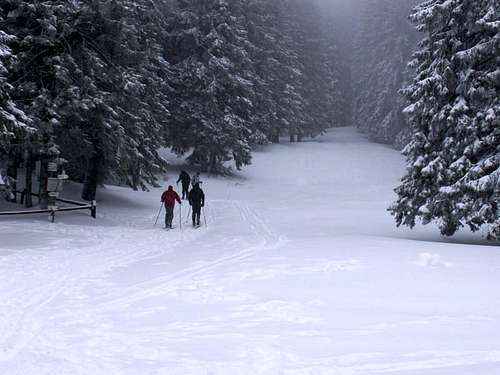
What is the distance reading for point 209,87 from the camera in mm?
32406

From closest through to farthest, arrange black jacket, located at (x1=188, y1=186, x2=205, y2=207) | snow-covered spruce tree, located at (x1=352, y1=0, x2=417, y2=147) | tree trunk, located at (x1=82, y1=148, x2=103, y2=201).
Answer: black jacket, located at (x1=188, y1=186, x2=205, y2=207)
tree trunk, located at (x1=82, y1=148, x2=103, y2=201)
snow-covered spruce tree, located at (x1=352, y1=0, x2=417, y2=147)

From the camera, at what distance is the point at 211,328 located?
6449mm

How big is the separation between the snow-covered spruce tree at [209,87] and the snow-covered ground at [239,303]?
1559cm

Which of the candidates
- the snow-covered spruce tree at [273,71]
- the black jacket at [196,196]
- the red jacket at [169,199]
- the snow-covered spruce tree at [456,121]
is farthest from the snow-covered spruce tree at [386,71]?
the red jacket at [169,199]

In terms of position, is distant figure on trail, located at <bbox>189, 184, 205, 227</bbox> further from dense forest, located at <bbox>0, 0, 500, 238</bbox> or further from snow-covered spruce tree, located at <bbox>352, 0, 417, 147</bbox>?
snow-covered spruce tree, located at <bbox>352, 0, 417, 147</bbox>

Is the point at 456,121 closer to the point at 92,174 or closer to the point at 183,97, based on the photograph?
the point at 92,174

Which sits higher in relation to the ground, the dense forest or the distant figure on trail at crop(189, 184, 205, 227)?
the dense forest

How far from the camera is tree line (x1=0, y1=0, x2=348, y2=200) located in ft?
56.2

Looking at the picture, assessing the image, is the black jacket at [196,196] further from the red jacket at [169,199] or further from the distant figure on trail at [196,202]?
the red jacket at [169,199]

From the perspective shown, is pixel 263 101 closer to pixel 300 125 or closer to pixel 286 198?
pixel 300 125

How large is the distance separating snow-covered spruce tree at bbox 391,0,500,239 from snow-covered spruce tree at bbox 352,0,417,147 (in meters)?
29.8

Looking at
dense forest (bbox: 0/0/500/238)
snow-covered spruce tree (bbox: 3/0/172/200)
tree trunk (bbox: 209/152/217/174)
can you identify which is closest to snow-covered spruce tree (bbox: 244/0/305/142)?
dense forest (bbox: 0/0/500/238)

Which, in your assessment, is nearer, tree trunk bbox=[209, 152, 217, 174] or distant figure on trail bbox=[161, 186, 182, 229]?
distant figure on trail bbox=[161, 186, 182, 229]

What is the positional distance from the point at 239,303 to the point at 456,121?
10673 mm
